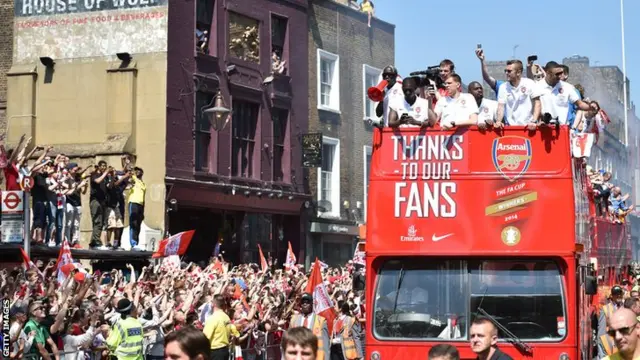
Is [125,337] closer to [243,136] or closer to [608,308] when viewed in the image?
[608,308]

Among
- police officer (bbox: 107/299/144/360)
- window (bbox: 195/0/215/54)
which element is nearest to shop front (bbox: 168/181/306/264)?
window (bbox: 195/0/215/54)

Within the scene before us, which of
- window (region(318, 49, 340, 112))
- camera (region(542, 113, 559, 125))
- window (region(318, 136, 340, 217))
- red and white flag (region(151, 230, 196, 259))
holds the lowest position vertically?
red and white flag (region(151, 230, 196, 259))

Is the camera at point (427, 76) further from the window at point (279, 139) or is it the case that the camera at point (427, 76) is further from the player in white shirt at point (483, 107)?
the window at point (279, 139)

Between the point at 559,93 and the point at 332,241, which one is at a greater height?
the point at 559,93

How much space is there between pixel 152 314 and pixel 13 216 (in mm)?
3514

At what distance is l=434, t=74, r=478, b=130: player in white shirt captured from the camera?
45.4ft

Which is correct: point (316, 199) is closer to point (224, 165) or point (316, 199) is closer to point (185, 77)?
point (224, 165)

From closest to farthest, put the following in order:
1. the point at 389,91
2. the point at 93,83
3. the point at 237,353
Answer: the point at 389,91, the point at 237,353, the point at 93,83

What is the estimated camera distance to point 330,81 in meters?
36.8

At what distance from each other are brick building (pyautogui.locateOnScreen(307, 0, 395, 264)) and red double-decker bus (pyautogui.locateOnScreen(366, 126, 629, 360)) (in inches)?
869

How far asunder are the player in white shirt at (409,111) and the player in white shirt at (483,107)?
0.61 meters

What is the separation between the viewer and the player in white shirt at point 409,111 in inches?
543

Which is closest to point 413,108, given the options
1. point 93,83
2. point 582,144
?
point 582,144

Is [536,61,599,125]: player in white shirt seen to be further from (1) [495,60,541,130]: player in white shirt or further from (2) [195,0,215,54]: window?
(2) [195,0,215,54]: window
